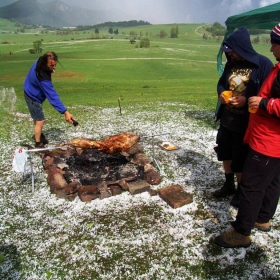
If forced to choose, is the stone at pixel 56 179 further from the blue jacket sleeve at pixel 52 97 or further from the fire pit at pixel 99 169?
the blue jacket sleeve at pixel 52 97

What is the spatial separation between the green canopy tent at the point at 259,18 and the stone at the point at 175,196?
19.1 ft

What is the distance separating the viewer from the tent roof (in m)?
7.21

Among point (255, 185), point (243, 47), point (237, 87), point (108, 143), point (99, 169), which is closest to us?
point (255, 185)

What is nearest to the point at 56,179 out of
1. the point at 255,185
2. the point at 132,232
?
the point at 132,232

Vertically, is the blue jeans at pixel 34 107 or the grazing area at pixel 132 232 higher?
the blue jeans at pixel 34 107

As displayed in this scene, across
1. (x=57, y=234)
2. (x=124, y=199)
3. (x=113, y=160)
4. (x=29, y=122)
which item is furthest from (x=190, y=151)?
(x=29, y=122)

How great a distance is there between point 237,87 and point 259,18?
5.63 m

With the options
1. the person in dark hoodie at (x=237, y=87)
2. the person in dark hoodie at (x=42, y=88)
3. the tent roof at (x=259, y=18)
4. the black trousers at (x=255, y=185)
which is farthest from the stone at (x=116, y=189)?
the tent roof at (x=259, y=18)

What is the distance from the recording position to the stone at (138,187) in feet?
15.5

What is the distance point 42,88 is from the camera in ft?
18.8

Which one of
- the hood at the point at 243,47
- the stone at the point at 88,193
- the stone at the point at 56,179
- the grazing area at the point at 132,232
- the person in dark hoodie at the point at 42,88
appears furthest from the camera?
the person in dark hoodie at the point at 42,88

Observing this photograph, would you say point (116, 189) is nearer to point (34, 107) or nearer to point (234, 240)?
point (234, 240)

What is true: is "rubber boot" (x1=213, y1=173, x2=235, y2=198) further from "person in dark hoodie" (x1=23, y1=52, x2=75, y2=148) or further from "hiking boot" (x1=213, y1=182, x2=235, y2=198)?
"person in dark hoodie" (x1=23, y1=52, x2=75, y2=148)

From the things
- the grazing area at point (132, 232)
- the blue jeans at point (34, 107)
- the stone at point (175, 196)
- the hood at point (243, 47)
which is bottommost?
the grazing area at point (132, 232)
